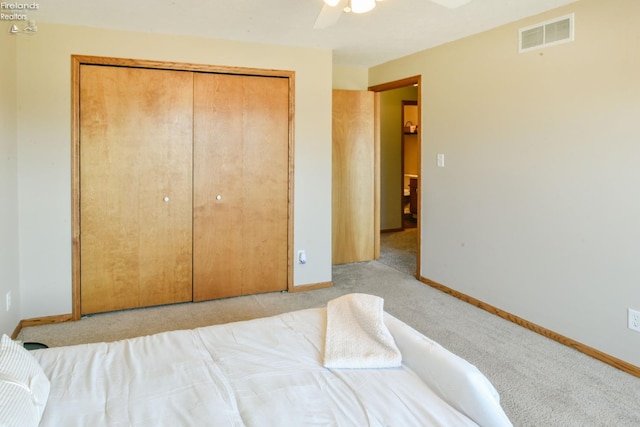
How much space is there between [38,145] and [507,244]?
3674mm

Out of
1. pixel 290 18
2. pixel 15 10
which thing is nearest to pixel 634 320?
pixel 290 18

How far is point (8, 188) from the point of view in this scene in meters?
2.90

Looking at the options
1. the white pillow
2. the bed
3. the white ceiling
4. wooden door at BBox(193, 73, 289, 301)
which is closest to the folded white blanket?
the bed

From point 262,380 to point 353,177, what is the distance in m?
3.88

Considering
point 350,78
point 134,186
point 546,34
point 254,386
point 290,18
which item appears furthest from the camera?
point 350,78

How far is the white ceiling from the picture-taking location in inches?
112

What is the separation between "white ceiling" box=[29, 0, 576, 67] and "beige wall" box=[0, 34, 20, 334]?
44 centimetres

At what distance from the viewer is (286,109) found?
3.94 meters

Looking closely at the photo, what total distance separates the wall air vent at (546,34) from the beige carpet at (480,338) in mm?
2077

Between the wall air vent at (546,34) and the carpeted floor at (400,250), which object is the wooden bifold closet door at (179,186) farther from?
the wall air vent at (546,34)

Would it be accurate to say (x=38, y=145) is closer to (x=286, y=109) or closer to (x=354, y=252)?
(x=286, y=109)

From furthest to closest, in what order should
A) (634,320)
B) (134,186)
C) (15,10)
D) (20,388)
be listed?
(134,186)
(15,10)
(634,320)
(20,388)

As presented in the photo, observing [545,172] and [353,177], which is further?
[353,177]

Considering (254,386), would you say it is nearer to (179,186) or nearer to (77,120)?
(179,186)
